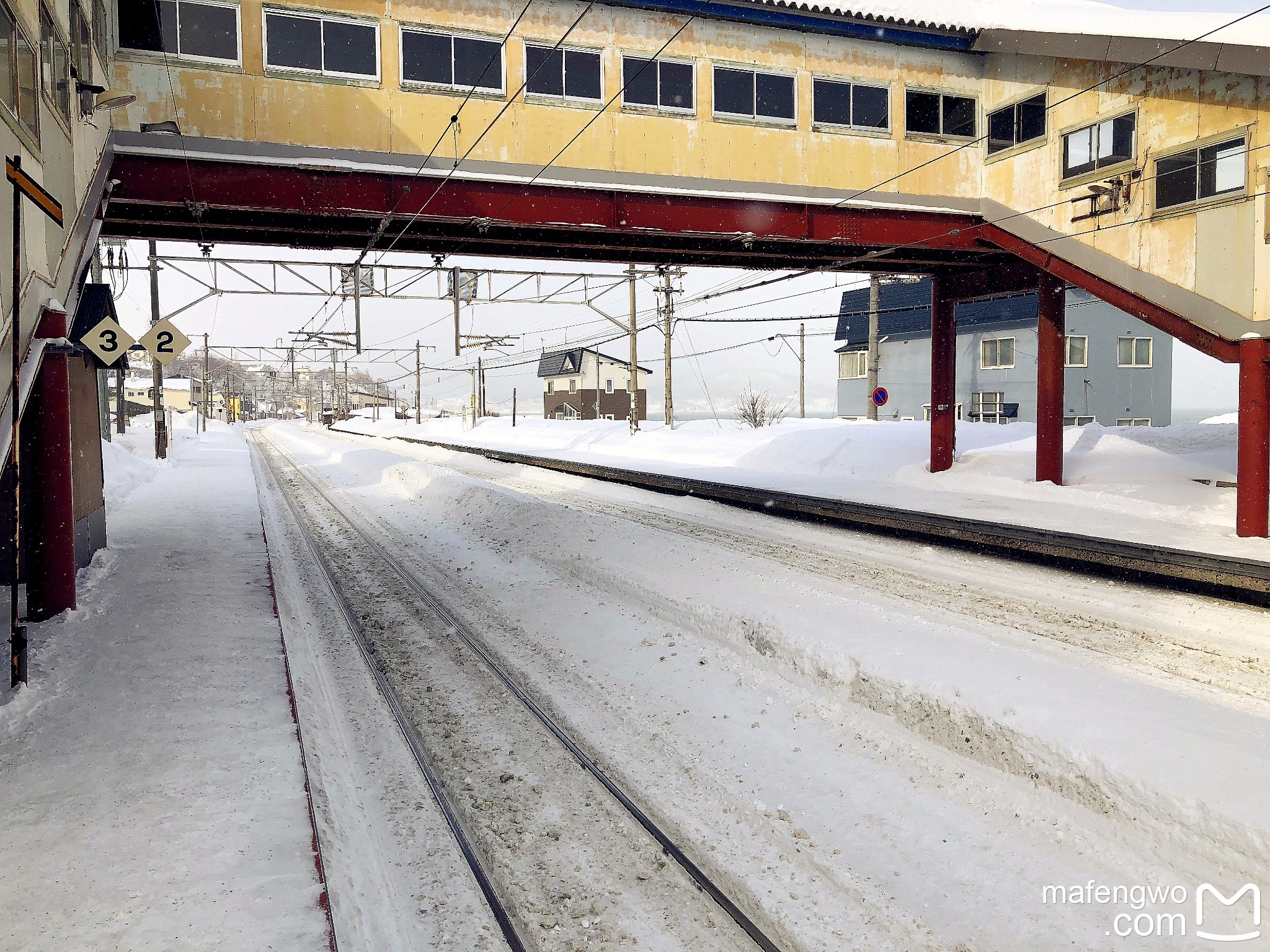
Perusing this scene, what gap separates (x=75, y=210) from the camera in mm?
8852

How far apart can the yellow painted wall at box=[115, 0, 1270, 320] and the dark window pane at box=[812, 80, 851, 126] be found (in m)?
0.16

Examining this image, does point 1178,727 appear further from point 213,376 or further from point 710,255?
point 213,376

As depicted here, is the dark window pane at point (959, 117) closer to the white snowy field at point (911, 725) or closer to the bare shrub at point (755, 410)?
the white snowy field at point (911, 725)

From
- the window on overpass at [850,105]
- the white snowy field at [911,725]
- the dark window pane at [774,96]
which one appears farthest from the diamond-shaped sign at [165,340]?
the window on overpass at [850,105]

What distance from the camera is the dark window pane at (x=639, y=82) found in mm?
14266

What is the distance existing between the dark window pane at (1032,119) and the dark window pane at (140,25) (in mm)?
15830

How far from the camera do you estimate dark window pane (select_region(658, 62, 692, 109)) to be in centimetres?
1449

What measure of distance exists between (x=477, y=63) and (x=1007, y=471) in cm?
1463

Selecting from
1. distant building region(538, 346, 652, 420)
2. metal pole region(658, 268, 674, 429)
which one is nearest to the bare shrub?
metal pole region(658, 268, 674, 429)

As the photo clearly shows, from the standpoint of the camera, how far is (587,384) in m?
79.0

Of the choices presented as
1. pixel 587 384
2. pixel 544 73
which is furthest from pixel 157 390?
pixel 587 384

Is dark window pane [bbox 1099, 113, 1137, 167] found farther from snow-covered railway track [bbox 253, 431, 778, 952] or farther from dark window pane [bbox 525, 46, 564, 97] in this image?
snow-covered railway track [bbox 253, 431, 778, 952]

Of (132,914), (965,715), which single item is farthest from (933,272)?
(132,914)

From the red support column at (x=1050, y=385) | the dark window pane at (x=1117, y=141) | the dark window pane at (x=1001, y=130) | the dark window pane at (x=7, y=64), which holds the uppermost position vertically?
the dark window pane at (x=1001, y=130)
